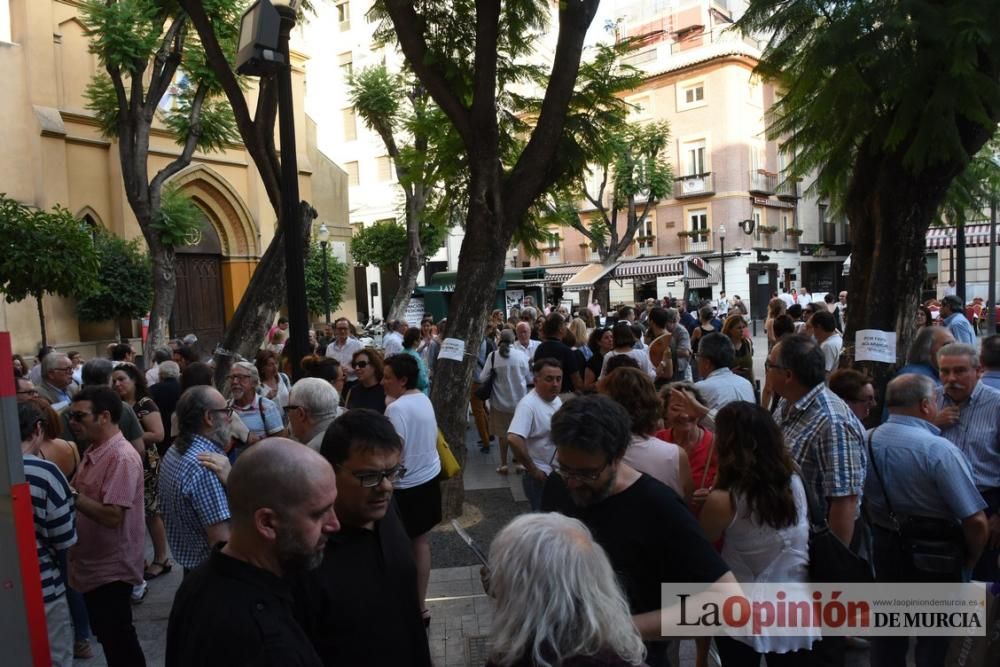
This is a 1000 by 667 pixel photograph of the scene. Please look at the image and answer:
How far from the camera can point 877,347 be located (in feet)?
19.5

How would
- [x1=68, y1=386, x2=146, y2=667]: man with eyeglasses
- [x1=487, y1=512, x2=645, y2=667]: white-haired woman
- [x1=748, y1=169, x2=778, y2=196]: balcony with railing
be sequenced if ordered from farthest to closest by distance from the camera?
1. [x1=748, y1=169, x2=778, y2=196]: balcony with railing
2. [x1=68, y1=386, x2=146, y2=667]: man with eyeglasses
3. [x1=487, y1=512, x2=645, y2=667]: white-haired woman

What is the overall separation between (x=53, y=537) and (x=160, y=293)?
12.8 metres

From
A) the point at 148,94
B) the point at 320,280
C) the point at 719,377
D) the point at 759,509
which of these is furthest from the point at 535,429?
the point at 320,280

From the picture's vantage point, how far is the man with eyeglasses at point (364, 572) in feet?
7.45

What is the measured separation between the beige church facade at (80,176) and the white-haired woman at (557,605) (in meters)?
18.8

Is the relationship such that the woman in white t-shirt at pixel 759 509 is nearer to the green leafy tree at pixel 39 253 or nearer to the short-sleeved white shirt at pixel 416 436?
the short-sleeved white shirt at pixel 416 436

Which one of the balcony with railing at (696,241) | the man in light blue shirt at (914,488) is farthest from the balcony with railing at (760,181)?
the man in light blue shirt at (914,488)

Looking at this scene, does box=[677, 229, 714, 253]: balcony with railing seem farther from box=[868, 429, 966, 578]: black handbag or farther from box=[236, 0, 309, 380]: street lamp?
box=[868, 429, 966, 578]: black handbag

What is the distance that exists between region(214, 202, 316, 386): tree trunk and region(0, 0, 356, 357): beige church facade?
12389 millimetres

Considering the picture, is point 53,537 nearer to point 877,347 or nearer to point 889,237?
point 877,347

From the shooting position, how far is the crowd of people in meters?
1.76

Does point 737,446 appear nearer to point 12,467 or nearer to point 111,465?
point 12,467

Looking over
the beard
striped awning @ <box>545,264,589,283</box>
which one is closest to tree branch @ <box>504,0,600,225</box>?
the beard
